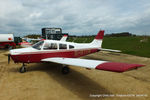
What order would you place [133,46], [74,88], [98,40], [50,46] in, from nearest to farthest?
[74,88], [50,46], [98,40], [133,46]

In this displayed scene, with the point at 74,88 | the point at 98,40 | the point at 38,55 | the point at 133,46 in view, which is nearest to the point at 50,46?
the point at 38,55

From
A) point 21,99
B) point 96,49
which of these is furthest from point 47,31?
point 21,99

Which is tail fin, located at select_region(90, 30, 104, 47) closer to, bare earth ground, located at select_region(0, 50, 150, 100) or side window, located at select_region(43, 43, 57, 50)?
side window, located at select_region(43, 43, 57, 50)

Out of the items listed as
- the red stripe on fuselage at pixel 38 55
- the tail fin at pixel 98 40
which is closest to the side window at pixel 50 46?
the red stripe on fuselage at pixel 38 55

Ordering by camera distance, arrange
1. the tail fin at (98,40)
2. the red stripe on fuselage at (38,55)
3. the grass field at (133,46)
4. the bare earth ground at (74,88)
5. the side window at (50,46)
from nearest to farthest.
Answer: the bare earth ground at (74,88)
the red stripe on fuselage at (38,55)
the side window at (50,46)
the tail fin at (98,40)
the grass field at (133,46)

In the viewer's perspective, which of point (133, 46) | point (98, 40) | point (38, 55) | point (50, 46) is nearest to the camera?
point (38, 55)

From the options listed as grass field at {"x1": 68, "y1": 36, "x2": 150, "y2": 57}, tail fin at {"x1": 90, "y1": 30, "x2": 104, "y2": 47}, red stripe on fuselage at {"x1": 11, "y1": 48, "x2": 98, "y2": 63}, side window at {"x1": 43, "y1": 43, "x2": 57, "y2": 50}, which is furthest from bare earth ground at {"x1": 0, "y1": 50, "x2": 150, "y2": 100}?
grass field at {"x1": 68, "y1": 36, "x2": 150, "y2": 57}

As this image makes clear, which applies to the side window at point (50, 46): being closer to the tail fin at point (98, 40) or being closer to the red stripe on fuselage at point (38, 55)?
the red stripe on fuselage at point (38, 55)

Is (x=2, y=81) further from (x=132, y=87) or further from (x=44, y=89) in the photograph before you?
(x=132, y=87)

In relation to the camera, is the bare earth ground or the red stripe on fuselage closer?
the bare earth ground

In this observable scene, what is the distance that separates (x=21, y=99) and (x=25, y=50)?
304 centimetres

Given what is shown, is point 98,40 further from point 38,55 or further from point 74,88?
point 74,88

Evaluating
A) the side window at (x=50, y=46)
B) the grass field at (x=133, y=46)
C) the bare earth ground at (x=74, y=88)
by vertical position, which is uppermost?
the side window at (x=50, y=46)

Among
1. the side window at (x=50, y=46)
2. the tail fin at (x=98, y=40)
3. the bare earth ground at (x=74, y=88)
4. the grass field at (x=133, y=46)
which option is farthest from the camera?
the grass field at (x=133, y=46)
